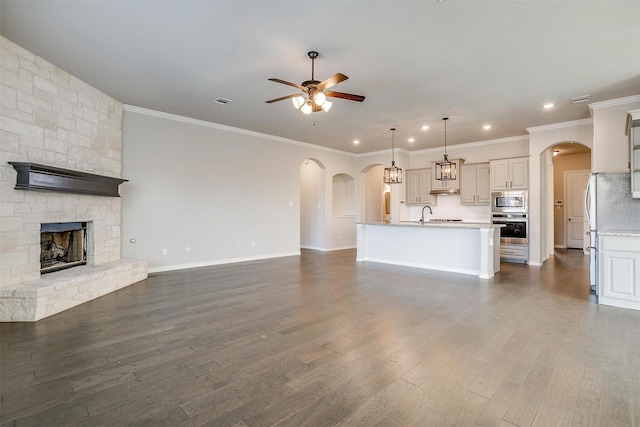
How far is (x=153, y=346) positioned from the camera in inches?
106

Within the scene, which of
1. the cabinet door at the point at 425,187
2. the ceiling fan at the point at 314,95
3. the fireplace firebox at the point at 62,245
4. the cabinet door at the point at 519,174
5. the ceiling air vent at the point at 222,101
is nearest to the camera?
the ceiling fan at the point at 314,95

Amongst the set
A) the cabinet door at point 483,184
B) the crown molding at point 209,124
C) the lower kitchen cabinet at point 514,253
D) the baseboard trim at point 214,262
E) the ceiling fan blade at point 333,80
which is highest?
the crown molding at point 209,124

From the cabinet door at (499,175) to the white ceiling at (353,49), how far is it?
1752 millimetres

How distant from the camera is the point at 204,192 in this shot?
21.2 feet

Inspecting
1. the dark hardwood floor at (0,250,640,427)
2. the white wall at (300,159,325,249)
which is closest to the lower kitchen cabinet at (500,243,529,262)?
the dark hardwood floor at (0,250,640,427)

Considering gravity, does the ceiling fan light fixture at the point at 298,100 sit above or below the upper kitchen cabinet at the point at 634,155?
above

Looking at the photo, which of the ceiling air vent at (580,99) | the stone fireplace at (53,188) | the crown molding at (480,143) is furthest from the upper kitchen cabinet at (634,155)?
the stone fireplace at (53,188)

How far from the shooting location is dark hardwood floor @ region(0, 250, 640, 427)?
5.95 feet

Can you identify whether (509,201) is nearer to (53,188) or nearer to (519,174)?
(519,174)

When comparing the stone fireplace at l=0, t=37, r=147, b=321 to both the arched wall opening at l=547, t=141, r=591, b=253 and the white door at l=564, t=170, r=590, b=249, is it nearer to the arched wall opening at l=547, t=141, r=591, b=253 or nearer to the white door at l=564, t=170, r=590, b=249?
the arched wall opening at l=547, t=141, r=591, b=253

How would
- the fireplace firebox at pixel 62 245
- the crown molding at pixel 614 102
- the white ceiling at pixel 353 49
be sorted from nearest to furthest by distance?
1. the white ceiling at pixel 353 49
2. the fireplace firebox at pixel 62 245
3. the crown molding at pixel 614 102

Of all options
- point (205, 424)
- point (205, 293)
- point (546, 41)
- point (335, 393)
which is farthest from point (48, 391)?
point (546, 41)

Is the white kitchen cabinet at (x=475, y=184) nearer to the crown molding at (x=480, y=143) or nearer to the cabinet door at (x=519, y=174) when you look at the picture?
the crown molding at (x=480, y=143)

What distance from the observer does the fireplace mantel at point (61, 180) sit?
139 inches
